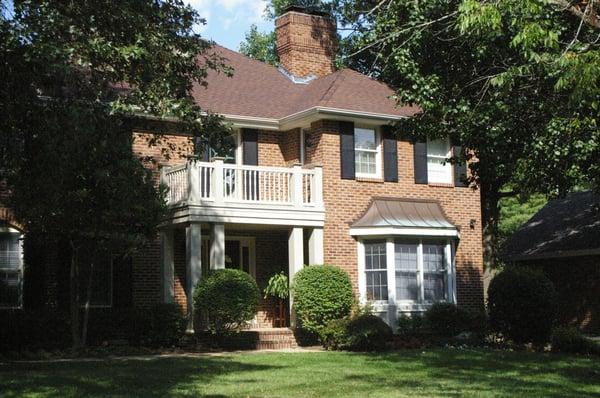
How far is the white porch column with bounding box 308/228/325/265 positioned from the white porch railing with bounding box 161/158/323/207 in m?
0.75

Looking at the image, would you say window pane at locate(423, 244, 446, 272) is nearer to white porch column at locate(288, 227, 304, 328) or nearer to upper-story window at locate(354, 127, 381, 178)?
upper-story window at locate(354, 127, 381, 178)

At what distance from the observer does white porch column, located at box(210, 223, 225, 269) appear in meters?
22.6

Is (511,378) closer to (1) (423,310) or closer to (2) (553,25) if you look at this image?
(2) (553,25)

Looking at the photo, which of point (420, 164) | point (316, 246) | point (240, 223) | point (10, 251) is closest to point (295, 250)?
point (316, 246)

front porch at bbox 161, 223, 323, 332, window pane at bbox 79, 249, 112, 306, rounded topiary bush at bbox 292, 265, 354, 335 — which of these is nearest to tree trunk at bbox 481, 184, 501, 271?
front porch at bbox 161, 223, 323, 332

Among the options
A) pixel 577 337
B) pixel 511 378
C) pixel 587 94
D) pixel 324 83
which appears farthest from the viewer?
pixel 324 83

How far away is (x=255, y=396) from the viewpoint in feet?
41.1

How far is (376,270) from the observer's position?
25.0 metres

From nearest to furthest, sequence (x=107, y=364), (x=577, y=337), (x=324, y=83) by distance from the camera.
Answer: (x=107, y=364) < (x=577, y=337) < (x=324, y=83)

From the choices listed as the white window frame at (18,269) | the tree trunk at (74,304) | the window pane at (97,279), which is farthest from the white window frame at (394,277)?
the white window frame at (18,269)

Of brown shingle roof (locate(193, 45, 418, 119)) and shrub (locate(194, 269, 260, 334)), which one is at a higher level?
brown shingle roof (locate(193, 45, 418, 119))

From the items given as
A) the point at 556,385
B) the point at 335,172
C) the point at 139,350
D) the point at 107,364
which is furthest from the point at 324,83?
the point at 556,385

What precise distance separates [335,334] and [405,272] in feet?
13.8

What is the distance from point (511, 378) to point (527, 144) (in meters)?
4.66
